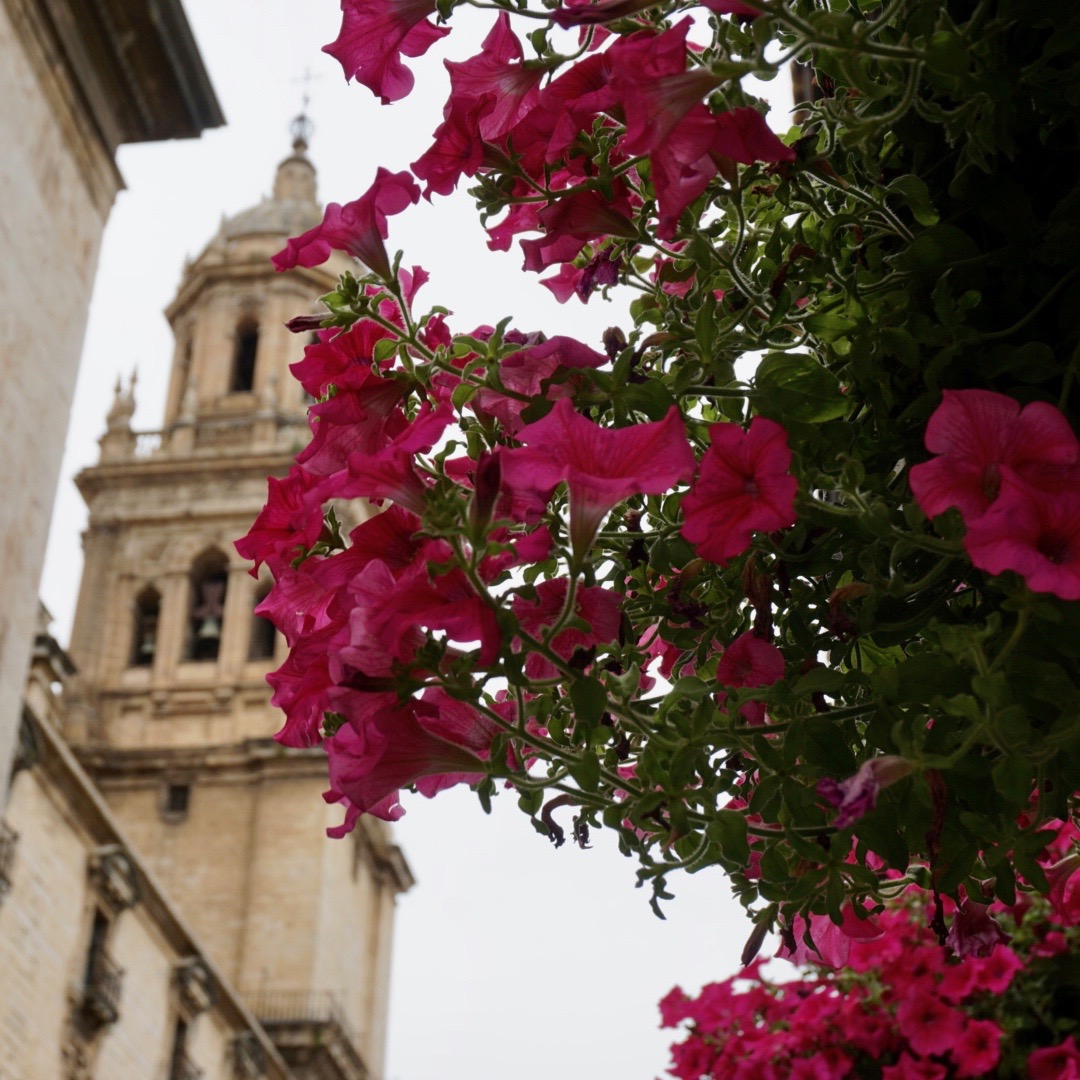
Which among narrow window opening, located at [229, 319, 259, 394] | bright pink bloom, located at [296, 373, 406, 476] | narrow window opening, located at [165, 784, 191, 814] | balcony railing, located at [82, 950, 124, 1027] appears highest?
narrow window opening, located at [229, 319, 259, 394]

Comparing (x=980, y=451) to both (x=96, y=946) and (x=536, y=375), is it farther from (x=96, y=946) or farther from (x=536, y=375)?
(x=96, y=946)

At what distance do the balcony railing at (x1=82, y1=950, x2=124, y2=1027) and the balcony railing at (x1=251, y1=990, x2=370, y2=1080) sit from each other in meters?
11.0

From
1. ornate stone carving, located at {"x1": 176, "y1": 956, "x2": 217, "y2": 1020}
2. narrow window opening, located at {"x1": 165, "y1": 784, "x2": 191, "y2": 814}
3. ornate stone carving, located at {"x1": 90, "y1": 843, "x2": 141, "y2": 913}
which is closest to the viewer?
ornate stone carving, located at {"x1": 90, "y1": 843, "x2": 141, "y2": 913}

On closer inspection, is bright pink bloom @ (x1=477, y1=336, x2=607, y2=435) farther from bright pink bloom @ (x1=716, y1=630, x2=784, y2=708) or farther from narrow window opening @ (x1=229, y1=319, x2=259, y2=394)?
narrow window opening @ (x1=229, y1=319, x2=259, y2=394)

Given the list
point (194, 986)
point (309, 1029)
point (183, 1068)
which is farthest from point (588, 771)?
point (309, 1029)

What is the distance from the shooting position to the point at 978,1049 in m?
3.25

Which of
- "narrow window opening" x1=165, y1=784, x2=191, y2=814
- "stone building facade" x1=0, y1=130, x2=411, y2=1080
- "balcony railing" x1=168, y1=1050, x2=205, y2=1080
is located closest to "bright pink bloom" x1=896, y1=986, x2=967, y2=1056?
"balcony railing" x1=168, y1=1050, x2=205, y2=1080

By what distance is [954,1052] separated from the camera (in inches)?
129

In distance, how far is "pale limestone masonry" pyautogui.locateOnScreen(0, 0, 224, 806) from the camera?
1061 centimetres

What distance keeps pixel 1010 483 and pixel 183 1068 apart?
24609mm

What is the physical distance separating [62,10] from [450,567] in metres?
11.0

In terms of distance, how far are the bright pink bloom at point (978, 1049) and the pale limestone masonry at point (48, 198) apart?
823 centimetres

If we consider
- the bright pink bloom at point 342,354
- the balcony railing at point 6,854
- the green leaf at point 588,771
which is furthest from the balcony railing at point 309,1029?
the green leaf at point 588,771

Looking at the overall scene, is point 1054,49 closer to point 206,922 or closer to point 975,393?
Answer: point 975,393
